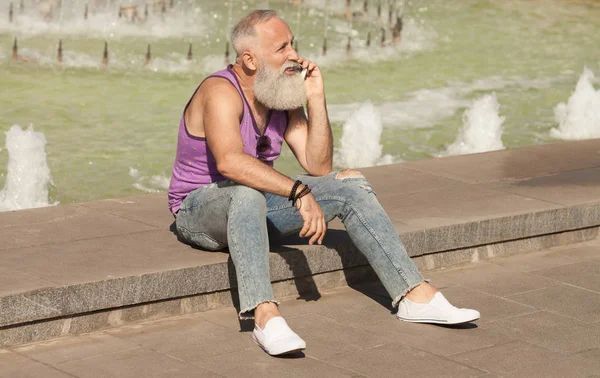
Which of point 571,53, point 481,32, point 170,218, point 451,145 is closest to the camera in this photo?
point 170,218

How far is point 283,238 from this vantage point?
5918 mm

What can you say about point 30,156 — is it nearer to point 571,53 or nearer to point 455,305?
point 455,305

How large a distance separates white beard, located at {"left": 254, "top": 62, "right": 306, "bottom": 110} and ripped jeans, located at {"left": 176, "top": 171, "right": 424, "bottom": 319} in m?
0.39

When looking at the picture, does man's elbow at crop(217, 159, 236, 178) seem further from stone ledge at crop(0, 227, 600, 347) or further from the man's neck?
stone ledge at crop(0, 227, 600, 347)

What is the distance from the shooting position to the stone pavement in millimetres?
4734

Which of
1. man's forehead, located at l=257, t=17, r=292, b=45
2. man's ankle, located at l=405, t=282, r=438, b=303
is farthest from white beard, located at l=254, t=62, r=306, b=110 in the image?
man's ankle, located at l=405, t=282, r=438, b=303

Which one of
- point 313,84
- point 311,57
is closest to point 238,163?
point 313,84

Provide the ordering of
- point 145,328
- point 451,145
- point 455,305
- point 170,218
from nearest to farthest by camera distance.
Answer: point 145,328 < point 455,305 < point 170,218 < point 451,145

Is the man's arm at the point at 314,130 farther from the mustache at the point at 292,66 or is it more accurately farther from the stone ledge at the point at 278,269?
the stone ledge at the point at 278,269

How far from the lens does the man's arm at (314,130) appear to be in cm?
570

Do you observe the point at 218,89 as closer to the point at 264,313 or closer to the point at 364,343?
the point at 264,313

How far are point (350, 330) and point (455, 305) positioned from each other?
65 centimetres

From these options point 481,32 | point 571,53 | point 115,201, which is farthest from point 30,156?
point 481,32

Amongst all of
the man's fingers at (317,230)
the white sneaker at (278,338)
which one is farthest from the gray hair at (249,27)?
the white sneaker at (278,338)
